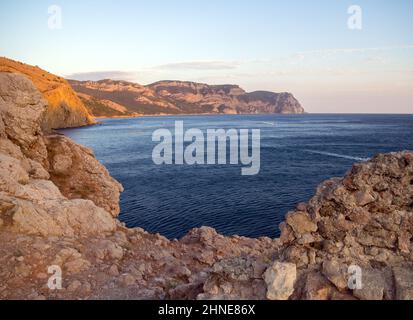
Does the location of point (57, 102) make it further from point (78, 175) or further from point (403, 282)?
point (403, 282)

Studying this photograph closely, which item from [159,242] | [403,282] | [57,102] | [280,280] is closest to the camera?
[403,282]

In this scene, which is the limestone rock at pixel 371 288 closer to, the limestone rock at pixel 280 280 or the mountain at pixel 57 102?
the limestone rock at pixel 280 280

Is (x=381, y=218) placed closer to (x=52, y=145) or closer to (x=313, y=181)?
(x=52, y=145)

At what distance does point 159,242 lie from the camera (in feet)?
75.6

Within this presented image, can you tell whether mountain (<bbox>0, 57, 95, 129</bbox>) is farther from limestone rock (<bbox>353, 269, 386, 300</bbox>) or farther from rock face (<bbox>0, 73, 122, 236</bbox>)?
limestone rock (<bbox>353, 269, 386, 300</bbox>)

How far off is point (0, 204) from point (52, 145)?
8795 millimetres

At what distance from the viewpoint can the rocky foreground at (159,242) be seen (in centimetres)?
1146

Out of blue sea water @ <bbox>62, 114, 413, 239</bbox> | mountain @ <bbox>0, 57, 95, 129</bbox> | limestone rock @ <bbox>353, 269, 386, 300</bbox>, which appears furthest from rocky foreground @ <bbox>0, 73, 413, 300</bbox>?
mountain @ <bbox>0, 57, 95, 129</bbox>

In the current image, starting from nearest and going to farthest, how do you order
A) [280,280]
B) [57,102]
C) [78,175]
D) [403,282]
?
1. [403,282]
2. [280,280]
3. [78,175]
4. [57,102]

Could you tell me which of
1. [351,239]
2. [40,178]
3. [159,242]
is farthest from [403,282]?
[40,178]

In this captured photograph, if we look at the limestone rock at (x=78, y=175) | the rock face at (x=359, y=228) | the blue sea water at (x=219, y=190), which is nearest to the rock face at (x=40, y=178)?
the limestone rock at (x=78, y=175)

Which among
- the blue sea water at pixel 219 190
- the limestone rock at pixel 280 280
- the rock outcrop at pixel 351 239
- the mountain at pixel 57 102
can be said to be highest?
the mountain at pixel 57 102

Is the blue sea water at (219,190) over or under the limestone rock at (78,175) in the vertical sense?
under
